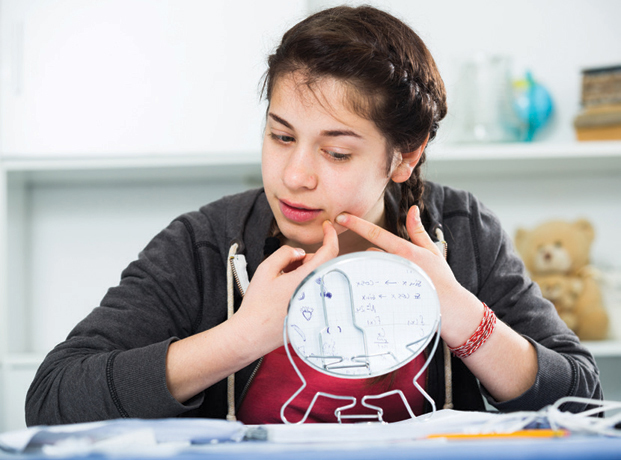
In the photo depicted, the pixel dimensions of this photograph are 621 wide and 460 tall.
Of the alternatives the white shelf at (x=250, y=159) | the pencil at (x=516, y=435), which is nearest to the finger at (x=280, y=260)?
the pencil at (x=516, y=435)

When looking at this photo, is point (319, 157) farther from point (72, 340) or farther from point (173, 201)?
point (173, 201)

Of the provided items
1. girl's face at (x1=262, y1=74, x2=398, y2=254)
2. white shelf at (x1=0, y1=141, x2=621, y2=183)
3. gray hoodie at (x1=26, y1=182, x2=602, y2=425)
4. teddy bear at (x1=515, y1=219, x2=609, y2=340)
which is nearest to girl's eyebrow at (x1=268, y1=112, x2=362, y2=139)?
girl's face at (x1=262, y1=74, x2=398, y2=254)

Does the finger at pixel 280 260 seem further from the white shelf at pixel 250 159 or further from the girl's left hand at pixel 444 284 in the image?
the white shelf at pixel 250 159

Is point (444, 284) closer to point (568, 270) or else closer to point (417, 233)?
point (417, 233)

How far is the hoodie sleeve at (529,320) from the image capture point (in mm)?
989

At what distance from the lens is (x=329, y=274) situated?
746 millimetres

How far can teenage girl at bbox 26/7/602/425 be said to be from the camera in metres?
0.90

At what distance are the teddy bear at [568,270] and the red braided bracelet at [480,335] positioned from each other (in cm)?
103

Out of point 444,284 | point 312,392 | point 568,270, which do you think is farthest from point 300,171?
point 568,270

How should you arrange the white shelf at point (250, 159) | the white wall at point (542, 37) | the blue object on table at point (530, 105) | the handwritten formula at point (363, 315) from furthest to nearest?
the white wall at point (542, 37) < the blue object on table at point (530, 105) < the white shelf at point (250, 159) < the handwritten formula at point (363, 315)

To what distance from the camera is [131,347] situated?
1.03 meters

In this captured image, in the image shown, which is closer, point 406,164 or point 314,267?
point 314,267

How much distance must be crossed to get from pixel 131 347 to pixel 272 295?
315mm

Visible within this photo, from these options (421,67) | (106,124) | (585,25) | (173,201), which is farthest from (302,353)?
(585,25)
